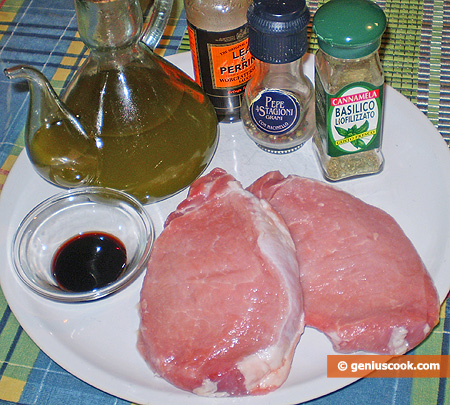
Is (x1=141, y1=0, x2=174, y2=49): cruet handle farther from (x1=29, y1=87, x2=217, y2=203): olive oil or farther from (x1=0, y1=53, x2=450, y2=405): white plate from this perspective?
(x1=0, y1=53, x2=450, y2=405): white plate

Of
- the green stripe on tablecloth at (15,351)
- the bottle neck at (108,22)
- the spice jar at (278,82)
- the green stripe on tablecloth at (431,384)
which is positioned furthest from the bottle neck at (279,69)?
the green stripe on tablecloth at (15,351)

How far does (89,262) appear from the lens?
1245 mm

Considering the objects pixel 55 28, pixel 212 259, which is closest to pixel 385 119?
pixel 212 259

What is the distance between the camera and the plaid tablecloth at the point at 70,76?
44.7 inches

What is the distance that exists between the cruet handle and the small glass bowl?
0.35 metres

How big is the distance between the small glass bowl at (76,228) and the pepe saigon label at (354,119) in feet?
1.47

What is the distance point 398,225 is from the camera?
1210 mm

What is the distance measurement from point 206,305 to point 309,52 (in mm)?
883

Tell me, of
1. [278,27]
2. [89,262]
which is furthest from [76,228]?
[278,27]

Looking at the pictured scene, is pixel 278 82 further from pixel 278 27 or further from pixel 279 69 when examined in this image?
pixel 278 27

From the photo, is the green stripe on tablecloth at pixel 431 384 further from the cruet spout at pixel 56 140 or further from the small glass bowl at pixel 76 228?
the cruet spout at pixel 56 140

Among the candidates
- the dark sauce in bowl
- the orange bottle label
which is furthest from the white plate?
the orange bottle label

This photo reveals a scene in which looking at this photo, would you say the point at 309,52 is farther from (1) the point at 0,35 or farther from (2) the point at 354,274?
(1) the point at 0,35

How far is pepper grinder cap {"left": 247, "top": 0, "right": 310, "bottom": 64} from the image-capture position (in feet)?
3.81
